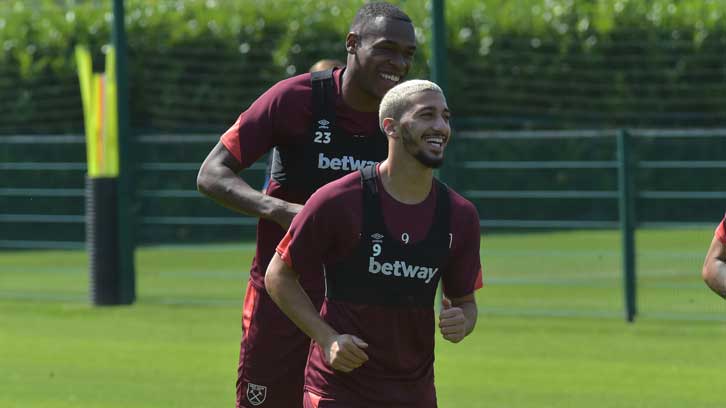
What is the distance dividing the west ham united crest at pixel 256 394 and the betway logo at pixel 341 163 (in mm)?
1031

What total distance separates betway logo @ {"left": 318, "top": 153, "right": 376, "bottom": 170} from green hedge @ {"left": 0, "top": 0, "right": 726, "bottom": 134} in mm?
13431

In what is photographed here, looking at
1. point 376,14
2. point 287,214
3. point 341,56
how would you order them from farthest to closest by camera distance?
point 341,56
point 376,14
point 287,214

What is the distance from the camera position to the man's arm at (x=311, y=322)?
5230mm

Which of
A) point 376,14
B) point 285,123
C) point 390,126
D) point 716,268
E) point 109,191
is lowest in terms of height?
point 109,191

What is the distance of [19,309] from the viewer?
1481cm

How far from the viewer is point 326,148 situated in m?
6.69

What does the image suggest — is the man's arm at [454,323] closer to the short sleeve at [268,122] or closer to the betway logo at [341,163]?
the betway logo at [341,163]

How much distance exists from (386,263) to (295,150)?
1.46 m

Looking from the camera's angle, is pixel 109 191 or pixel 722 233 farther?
pixel 109 191

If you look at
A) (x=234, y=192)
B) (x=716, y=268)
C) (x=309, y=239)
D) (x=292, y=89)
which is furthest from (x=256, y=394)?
(x=716, y=268)

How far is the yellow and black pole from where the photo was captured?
1463cm

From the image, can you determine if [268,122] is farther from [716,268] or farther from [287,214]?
[716,268]

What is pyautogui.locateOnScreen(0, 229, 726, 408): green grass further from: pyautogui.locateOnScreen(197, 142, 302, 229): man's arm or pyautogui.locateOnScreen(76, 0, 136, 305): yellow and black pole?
pyautogui.locateOnScreen(197, 142, 302, 229): man's arm

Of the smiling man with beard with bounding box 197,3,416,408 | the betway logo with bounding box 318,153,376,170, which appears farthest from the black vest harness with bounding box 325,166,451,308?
the betway logo with bounding box 318,153,376,170
